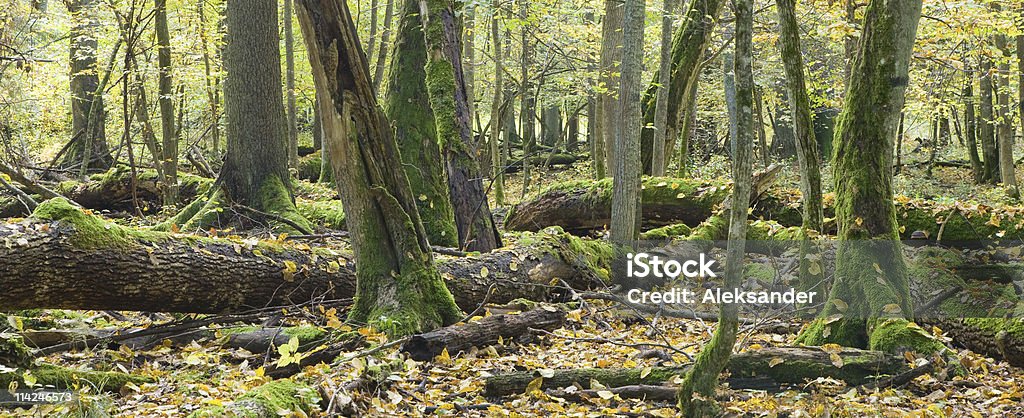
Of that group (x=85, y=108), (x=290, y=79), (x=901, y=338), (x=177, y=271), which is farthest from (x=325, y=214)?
(x=85, y=108)

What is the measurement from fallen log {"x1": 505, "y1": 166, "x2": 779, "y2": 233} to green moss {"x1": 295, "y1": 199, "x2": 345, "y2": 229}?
2632 millimetres

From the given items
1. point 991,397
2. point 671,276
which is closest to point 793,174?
point 671,276

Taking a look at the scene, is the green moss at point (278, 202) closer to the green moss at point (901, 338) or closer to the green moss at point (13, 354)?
the green moss at point (13, 354)

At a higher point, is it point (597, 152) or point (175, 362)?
point (597, 152)

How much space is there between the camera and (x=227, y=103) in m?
10.9

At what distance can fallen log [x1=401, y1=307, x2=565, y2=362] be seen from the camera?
5516 millimetres

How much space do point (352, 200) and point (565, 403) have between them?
2362mm

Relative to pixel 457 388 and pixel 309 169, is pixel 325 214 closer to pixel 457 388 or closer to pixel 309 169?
pixel 457 388

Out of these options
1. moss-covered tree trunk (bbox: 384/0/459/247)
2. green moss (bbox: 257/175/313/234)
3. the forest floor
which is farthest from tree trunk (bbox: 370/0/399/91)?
the forest floor

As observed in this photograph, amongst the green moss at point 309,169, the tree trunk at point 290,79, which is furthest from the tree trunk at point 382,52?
the green moss at point 309,169

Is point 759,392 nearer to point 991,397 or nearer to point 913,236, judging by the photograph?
point 991,397

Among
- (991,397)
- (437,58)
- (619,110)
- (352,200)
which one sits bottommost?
(991,397)

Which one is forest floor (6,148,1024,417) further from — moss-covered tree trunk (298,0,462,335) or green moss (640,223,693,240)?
green moss (640,223,693,240)

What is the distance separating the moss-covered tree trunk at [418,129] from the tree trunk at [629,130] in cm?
197
